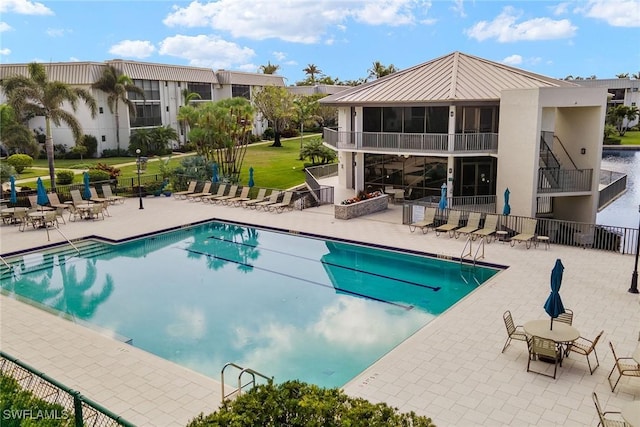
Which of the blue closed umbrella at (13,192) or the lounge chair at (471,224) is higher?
the blue closed umbrella at (13,192)

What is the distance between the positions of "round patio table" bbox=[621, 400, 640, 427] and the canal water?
2016cm

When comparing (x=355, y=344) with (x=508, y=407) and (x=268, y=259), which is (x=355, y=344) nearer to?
(x=508, y=407)

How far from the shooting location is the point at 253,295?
Result: 614 inches

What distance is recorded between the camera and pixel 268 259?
19219 millimetres

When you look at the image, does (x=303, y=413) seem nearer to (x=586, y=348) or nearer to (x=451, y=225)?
(x=586, y=348)

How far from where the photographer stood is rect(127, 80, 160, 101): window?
159 feet

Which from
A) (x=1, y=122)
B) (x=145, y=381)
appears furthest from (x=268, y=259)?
(x=1, y=122)

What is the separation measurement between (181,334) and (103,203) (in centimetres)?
1461

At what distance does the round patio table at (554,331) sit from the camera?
9.90m

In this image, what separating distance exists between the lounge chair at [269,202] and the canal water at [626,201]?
1630cm

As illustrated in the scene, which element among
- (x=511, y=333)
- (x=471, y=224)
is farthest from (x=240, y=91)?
(x=511, y=333)

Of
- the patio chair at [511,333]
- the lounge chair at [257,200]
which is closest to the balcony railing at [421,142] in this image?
the lounge chair at [257,200]

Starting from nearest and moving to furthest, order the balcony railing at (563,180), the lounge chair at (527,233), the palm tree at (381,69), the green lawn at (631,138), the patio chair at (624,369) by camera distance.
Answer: the patio chair at (624,369), the lounge chair at (527,233), the balcony railing at (563,180), the green lawn at (631,138), the palm tree at (381,69)

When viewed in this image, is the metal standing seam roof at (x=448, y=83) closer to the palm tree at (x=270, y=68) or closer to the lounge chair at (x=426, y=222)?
the lounge chair at (x=426, y=222)
